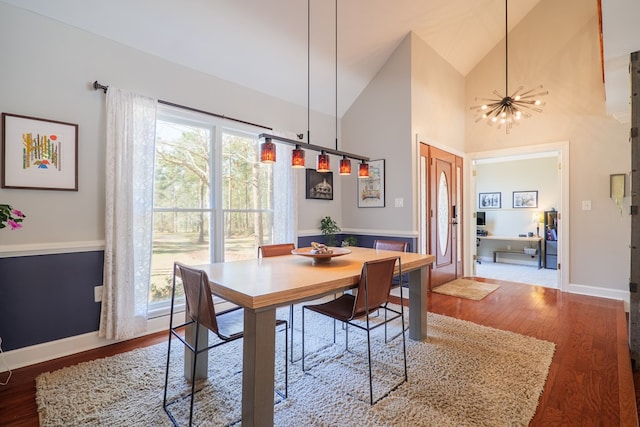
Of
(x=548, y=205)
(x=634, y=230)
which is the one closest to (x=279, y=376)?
(x=634, y=230)

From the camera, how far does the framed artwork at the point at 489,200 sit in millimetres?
7436

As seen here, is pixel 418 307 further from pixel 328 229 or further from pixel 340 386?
pixel 328 229

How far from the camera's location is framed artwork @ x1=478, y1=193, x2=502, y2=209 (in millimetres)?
7436

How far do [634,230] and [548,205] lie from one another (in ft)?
16.6

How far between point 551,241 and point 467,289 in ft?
10.4

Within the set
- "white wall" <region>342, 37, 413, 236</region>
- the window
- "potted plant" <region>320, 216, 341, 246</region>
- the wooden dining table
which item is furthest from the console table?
the wooden dining table

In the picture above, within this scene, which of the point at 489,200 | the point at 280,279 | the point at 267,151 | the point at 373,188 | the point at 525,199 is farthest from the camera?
the point at 489,200

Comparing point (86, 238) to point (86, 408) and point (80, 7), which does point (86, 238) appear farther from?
point (80, 7)

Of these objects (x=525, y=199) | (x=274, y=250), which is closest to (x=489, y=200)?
(x=525, y=199)

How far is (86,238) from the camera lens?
256 centimetres

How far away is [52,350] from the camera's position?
95.0 inches

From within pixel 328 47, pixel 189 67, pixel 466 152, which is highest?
pixel 328 47

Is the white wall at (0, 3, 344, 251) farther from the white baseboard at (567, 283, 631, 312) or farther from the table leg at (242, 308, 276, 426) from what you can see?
the white baseboard at (567, 283, 631, 312)

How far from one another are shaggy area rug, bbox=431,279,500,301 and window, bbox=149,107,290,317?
8.65ft
